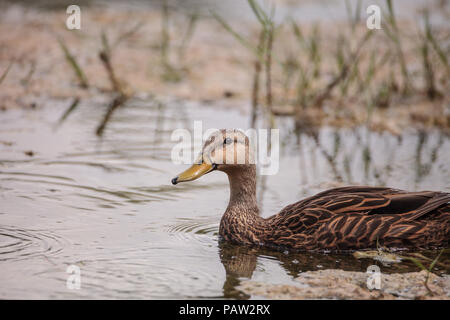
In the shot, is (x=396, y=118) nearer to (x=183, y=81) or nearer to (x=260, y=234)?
(x=183, y=81)

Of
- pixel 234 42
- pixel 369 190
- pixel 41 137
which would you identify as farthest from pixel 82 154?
pixel 234 42

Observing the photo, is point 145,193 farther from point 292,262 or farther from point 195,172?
point 292,262

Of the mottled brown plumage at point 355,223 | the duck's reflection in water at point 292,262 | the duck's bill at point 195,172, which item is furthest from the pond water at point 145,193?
the duck's bill at point 195,172

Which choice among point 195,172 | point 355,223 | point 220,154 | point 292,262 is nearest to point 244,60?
point 220,154

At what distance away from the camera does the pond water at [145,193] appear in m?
5.62

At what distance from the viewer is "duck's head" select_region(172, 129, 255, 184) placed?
662cm

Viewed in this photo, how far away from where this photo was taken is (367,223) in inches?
253

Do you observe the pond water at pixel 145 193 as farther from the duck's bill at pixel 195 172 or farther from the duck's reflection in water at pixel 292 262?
the duck's bill at pixel 195 172

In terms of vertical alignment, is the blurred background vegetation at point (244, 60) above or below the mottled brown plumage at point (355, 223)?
above

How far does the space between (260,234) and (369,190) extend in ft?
3.28

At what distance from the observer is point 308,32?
48.2 ft

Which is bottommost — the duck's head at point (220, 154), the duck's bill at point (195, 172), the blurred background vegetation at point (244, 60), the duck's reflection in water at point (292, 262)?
the duck's reflection in water at point (292, 262)

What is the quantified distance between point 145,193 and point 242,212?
1336 mm

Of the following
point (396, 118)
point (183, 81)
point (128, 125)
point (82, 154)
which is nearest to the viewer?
point (82, 154)
